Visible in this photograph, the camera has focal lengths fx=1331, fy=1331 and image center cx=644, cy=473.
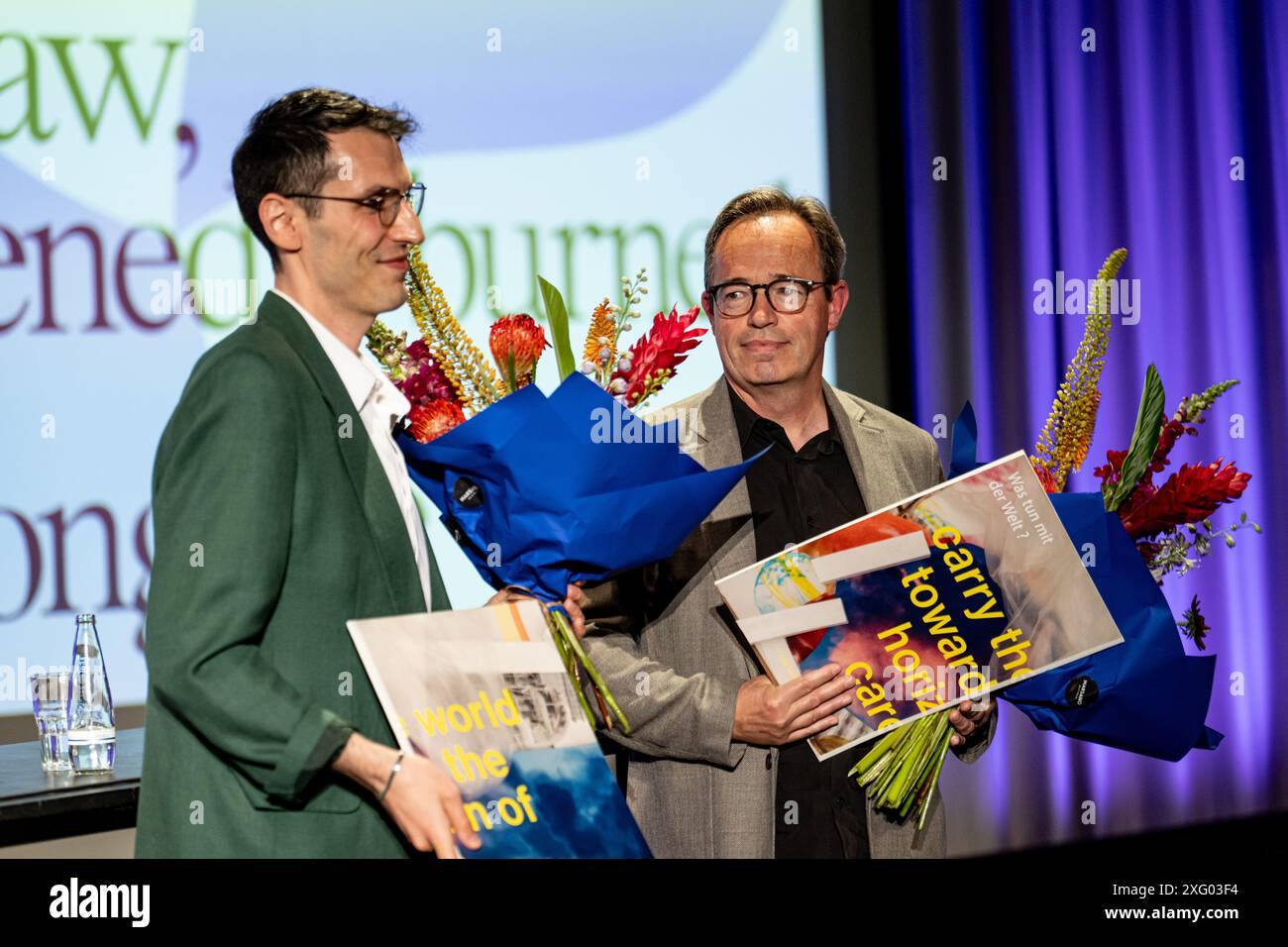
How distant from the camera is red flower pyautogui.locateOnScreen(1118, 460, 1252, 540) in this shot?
1.82m

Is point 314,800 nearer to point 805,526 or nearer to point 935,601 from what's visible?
point 935,601

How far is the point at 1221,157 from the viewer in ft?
15.1

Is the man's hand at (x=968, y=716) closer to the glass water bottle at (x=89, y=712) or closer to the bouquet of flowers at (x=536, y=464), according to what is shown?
the bouquet of flowers at (x=536, y=464)

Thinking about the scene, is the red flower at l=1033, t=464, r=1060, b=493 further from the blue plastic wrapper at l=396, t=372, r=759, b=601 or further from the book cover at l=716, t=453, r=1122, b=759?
the blue plastic wrapper at l=396, t=372, r=759, b=601

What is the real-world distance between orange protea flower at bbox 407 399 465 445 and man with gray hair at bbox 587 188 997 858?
38 centimetres

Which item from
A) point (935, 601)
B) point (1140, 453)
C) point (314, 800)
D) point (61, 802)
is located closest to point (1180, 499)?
point (1140, 453)

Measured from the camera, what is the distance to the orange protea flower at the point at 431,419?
1.60 meters

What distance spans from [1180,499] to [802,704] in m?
0.60

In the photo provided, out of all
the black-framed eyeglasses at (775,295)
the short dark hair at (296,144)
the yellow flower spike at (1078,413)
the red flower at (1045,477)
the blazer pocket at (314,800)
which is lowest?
the blazer pocket at (314,800)

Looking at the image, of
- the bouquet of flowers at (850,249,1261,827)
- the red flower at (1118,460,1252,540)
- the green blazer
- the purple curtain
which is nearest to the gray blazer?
the bouquet of flowers at (850,249,1261,827)

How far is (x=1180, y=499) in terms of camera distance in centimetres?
184

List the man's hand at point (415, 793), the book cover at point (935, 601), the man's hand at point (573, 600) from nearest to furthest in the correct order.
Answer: the man's hand at point (415, 793)
the man's hand at point (573, 600)
the book cover at point (935, 601)

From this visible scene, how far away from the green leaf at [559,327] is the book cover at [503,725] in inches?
14.8

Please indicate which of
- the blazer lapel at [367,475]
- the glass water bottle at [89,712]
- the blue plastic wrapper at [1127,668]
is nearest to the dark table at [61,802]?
the glass water bottle at [89,712]
